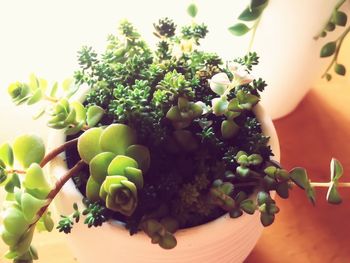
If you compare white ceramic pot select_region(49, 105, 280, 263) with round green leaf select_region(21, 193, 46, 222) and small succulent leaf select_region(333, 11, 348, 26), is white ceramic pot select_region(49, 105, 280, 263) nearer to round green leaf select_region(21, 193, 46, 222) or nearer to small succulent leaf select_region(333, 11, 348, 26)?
round green leaf select_region(21, 193, 46, 222)

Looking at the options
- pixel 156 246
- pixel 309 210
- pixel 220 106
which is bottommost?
pixel 309 210

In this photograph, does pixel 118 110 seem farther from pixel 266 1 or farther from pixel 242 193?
pixel 266 1

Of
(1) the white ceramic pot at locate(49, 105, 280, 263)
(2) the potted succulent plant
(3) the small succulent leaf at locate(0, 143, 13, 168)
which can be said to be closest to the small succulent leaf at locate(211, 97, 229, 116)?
(2) the potted succulent plant

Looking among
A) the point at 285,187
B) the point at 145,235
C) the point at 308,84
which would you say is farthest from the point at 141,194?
the point at 308,84

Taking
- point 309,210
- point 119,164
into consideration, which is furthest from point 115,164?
point 309,210

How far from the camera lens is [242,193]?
1.56 ft

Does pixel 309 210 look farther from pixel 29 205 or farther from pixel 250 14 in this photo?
pixel 29 205

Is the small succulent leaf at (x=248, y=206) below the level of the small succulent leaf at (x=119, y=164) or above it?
below

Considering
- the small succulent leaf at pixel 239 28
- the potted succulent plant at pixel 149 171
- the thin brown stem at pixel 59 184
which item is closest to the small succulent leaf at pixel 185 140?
the potted succulent plant at pixel 149 171

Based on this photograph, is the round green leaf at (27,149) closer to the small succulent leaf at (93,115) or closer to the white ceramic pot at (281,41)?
the small succulent leaf at (93,115)

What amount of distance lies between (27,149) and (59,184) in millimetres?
48

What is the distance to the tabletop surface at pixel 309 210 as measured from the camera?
2.26 feet

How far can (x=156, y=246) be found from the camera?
0.46 metres

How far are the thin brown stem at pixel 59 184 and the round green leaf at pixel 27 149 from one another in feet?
0.11
